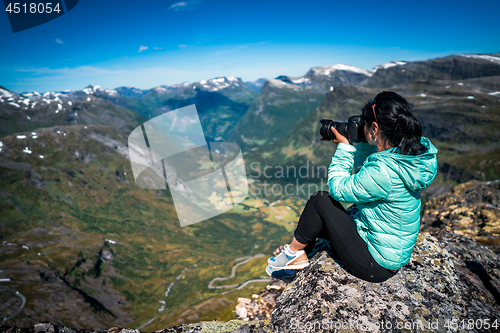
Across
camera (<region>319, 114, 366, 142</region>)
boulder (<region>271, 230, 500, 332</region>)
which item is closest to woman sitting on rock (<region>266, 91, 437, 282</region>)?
camera (<region>319, 114, 366, 142</region>)

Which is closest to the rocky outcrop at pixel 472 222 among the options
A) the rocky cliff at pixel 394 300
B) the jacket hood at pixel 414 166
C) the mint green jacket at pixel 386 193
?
the rocky cliff at pixel 394 300

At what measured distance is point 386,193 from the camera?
404 centimetres

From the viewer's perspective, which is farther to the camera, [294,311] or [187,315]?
[187,315]

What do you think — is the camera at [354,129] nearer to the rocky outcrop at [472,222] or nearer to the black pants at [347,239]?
the black pants at [347,239]

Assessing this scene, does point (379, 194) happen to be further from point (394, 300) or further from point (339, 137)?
point (394, 300)

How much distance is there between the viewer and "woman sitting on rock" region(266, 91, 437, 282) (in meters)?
3.90

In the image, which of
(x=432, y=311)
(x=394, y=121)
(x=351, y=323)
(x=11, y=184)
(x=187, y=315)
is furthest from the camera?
(x=11, y=184)

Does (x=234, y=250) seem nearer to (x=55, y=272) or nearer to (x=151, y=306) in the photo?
(x=151, y=306)

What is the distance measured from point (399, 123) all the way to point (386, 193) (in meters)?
1.21

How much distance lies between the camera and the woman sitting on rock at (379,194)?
3896 millimetres

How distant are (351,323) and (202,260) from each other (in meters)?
166

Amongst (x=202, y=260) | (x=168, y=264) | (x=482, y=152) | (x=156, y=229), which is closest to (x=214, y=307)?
(x=202, y=260)

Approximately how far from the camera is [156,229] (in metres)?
193

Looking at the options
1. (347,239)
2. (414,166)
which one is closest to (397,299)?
(347,239)
